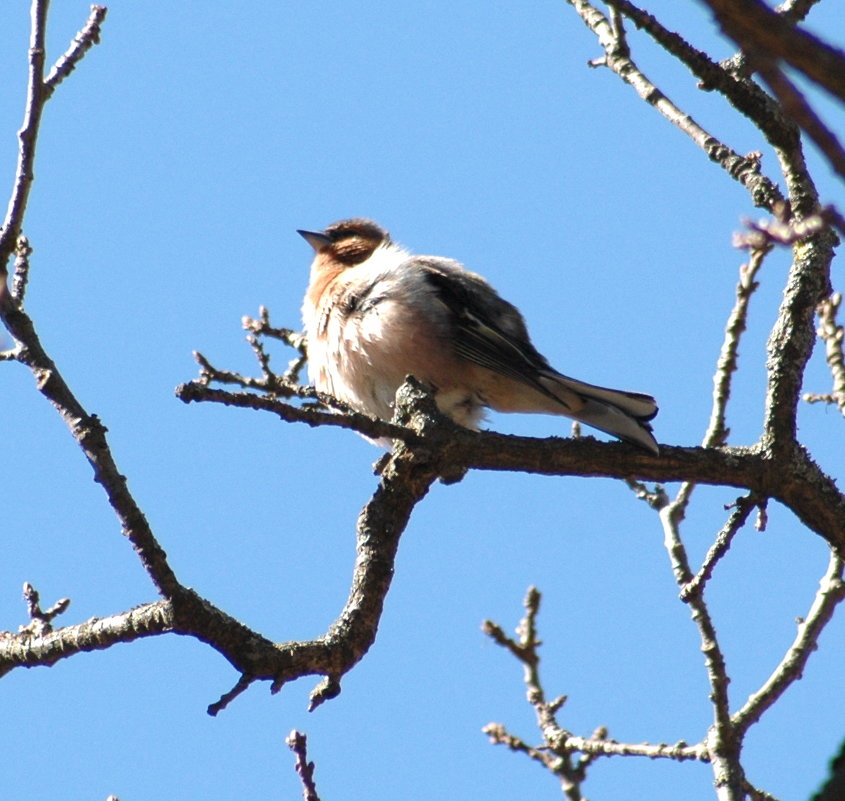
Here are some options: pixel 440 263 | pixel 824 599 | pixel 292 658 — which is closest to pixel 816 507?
pixel 824 599

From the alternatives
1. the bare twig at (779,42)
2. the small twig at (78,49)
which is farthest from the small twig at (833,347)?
the bare twig at (779,42)

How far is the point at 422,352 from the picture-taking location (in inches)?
228

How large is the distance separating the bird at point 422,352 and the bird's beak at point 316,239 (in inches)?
48.0

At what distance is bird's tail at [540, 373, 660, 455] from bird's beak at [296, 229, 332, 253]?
2.39 metres

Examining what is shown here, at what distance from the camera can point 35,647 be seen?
136 inches

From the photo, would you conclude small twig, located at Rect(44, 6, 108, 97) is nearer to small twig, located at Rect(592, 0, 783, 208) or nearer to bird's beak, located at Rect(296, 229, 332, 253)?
small twig, located at Rect(592, 0, 783, 208)

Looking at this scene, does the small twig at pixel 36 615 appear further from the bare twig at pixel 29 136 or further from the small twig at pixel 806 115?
the small twig at pixel 806 115

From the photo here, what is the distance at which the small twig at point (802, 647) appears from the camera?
13.4 feet

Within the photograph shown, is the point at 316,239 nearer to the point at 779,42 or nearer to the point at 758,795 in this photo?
the point at 758,795

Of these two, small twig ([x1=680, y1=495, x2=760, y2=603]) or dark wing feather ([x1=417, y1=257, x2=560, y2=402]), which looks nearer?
small twig ([x1=680, y1=495, x2=760, y2=603])

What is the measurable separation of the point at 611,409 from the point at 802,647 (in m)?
1.36

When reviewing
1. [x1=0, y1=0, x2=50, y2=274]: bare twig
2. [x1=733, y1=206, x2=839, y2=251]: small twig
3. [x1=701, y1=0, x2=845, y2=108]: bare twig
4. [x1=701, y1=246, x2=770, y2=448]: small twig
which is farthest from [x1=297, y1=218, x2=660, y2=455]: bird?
[x1=701, y1=0, x2=845, y2=108]: bare twig

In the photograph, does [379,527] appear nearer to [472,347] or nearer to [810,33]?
[472,347]

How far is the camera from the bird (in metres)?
5.73
